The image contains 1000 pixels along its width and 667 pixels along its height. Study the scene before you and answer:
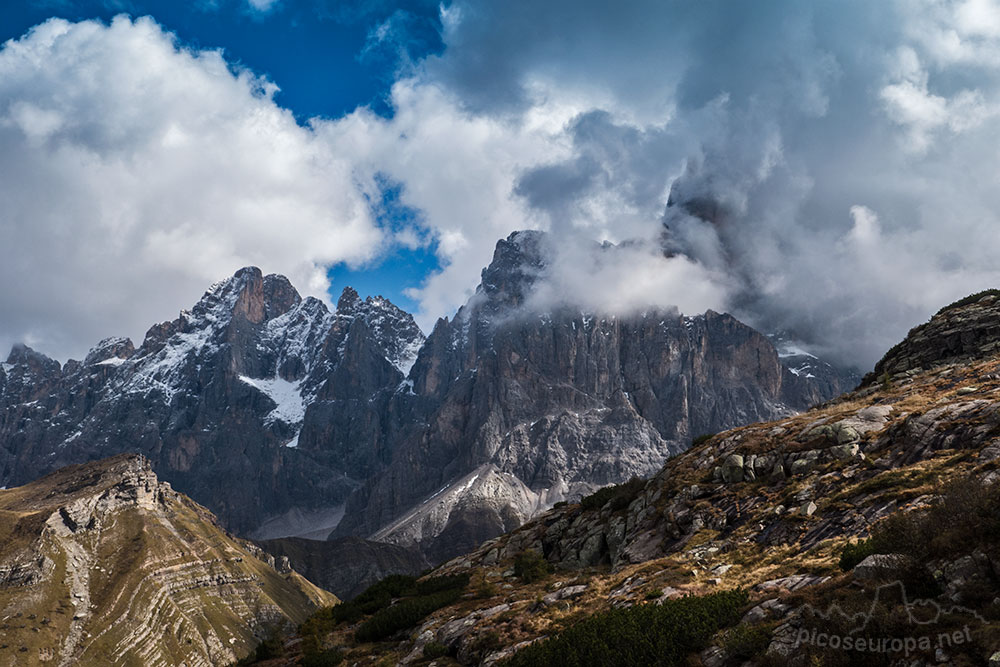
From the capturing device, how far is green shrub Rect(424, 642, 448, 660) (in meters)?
26.3

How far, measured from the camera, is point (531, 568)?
3872 cm

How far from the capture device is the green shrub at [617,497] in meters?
45.2

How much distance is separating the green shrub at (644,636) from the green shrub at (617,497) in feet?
81.5

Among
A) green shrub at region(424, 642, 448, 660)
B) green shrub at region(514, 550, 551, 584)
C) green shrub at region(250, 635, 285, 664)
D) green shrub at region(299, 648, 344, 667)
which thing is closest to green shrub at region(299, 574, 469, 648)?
green shrub at region(299, 648, 344, 667)

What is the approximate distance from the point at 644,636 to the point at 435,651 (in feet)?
39.2

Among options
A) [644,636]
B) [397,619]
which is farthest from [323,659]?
[644,636]

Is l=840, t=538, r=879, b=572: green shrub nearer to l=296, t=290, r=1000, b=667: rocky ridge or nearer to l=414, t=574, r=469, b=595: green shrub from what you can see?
l=296, t=290, r=1000, b=667: rocky ridge

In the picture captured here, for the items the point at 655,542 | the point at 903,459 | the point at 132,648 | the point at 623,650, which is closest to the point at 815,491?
the point at 903,459

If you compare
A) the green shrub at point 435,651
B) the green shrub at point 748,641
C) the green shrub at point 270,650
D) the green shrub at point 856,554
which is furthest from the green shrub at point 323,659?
the green shrub at point 856,554

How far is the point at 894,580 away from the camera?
1578 cm

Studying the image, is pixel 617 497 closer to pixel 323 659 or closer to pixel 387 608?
pixel 387 608

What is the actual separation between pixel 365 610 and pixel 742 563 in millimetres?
26835

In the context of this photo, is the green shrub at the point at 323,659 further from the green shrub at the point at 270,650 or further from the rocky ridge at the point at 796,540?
the green shrub at the point at 270,650

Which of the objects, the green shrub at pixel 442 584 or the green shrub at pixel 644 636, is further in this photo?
the green shrub at pixel 442 584
